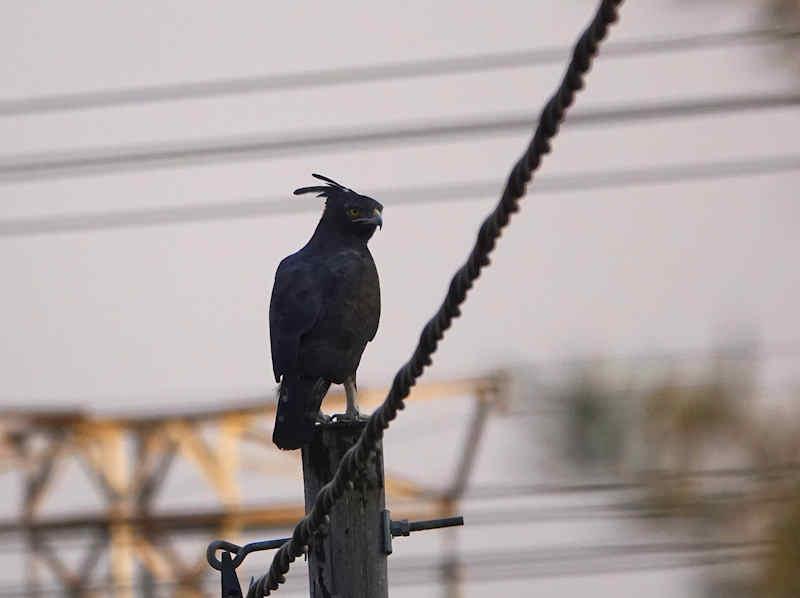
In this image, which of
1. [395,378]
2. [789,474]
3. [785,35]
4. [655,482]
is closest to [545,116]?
[395,378]

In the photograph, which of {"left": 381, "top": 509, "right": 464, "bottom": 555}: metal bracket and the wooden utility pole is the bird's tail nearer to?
the wooden utility pole

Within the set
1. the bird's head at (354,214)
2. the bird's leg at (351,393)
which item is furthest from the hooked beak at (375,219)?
the bird's leg at (351,393)

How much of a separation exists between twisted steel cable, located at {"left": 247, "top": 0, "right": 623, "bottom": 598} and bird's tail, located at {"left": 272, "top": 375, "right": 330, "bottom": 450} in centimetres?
32

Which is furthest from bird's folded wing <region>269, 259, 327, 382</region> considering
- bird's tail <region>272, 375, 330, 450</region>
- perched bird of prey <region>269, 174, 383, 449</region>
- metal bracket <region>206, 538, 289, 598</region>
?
metal bracket <region>206, 538, 289, 598</region>

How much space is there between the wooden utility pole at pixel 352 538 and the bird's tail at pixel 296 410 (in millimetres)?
175

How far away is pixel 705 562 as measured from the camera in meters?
7.59

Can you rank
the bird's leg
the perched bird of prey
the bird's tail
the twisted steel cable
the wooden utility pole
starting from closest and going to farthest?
1. the twisted steel cable
2. the wooden utility pole
3. the bird's tail
4. the perched bird of prey
5. the bird's leg

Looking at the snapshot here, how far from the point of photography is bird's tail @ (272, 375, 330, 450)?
3.92 m

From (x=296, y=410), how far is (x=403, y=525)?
628 millimetres

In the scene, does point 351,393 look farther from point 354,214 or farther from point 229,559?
point 229,559

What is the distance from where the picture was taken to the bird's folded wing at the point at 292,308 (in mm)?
4643

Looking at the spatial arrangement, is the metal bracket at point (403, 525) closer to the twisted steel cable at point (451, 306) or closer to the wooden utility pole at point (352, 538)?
the wooden utility pole at point (352, 538)

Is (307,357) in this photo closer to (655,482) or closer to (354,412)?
(354,412)

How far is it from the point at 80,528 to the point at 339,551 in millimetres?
9772
